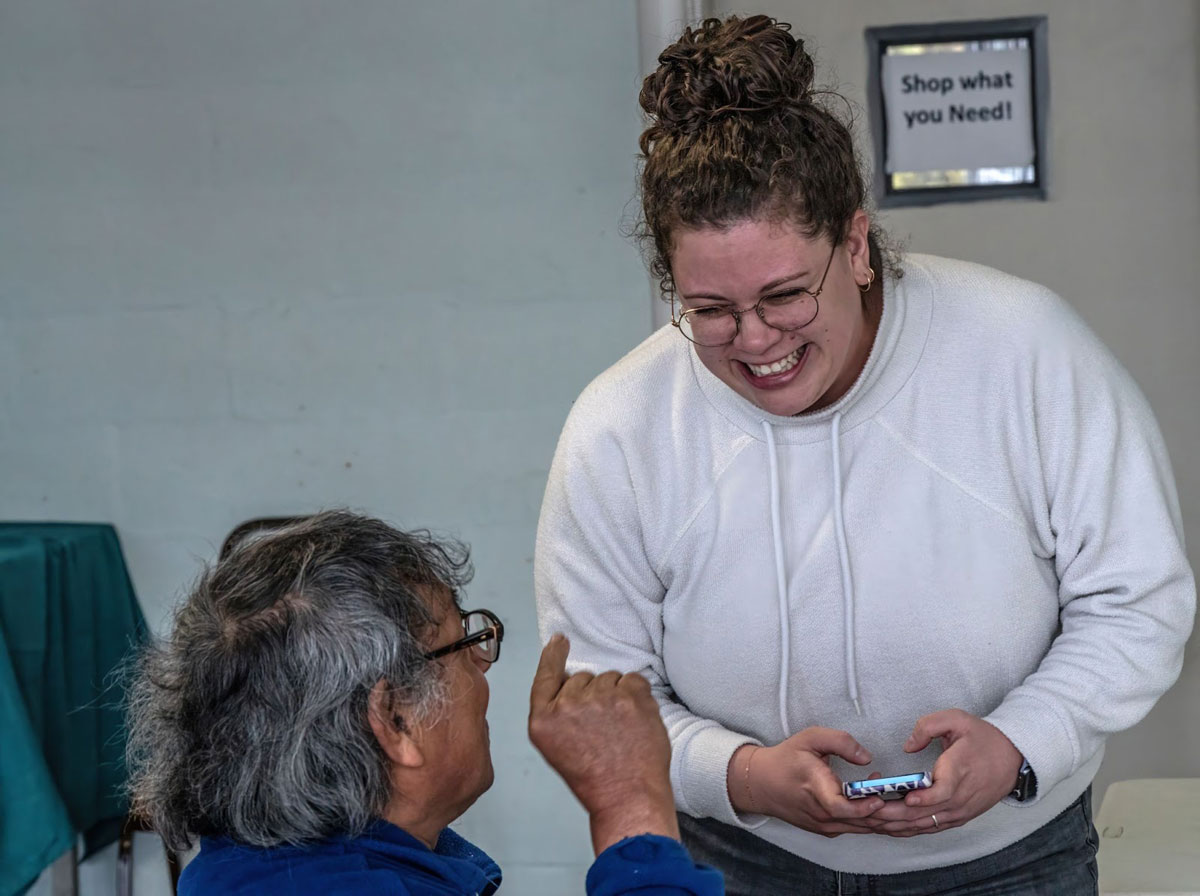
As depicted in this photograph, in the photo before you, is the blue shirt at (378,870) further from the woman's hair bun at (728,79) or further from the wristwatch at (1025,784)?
the woman's hair bun at (728,79)

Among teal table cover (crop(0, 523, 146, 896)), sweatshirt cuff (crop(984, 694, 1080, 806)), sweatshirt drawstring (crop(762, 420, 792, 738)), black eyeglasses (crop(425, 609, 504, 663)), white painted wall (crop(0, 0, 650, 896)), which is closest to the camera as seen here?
black eyeglasses (crop(425, 609, 504, 663))

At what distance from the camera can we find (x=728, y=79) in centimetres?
144

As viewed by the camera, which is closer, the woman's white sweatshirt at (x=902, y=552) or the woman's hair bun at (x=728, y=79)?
the woman's hair bun at (x=728, y=79)

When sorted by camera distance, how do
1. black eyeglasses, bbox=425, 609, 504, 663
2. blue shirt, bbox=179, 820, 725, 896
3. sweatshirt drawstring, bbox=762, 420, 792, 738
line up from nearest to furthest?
1. blue shirt, bbox=179, 820, 725, 896
2. black eyeglasses, bbox=425, 609, 504, 663
3. sweatshirt drawstring, bbox=762, 420, 792, 738

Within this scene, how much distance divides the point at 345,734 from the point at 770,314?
0.61 metres

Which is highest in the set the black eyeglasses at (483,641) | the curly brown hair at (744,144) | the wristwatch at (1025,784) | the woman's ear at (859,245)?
the curly brown hair at (744,144)

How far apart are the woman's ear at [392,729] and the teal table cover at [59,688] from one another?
4.31 feet

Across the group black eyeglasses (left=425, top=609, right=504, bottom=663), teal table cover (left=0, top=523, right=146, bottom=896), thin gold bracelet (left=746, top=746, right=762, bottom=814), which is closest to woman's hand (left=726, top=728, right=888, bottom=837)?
thin gold bracelet (left=746, top=746, right=762, bottom=814)

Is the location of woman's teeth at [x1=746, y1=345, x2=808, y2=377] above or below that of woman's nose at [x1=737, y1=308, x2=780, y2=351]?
below

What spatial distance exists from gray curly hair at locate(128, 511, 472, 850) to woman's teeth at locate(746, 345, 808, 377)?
0.46 m

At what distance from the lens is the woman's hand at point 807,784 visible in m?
1.47

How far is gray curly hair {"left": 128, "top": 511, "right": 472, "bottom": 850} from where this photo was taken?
1267 millimetres

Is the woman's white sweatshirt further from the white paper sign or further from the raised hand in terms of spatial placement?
the white paper sign

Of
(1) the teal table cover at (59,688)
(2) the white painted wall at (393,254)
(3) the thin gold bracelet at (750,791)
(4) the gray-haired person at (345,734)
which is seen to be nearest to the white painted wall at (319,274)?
(2) the white painted wall at (393,254)
